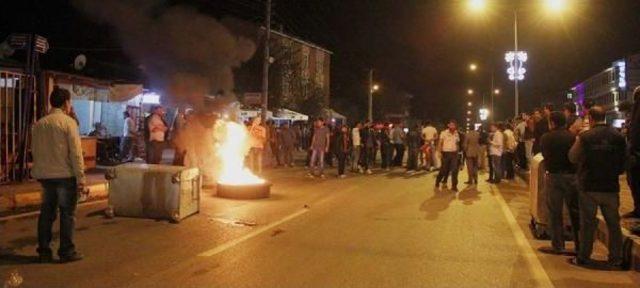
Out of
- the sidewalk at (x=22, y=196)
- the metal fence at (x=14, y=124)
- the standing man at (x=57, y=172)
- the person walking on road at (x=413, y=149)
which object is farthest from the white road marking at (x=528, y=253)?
the person walking on road at (x=413, y=149)

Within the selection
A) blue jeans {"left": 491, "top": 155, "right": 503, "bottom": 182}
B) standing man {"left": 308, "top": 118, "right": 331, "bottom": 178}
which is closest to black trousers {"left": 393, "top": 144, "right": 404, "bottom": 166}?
standing man {"left": 308, "top": 118, "right": 331, "bottom": 178}

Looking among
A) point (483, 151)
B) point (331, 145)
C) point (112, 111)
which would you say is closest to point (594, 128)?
point (331, 145)

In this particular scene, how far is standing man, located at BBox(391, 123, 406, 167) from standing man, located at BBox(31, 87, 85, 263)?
1903 centimetres

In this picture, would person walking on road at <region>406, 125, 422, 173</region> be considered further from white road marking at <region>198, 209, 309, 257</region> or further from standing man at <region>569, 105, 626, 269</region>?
standing man at <region>569, 105, 626, 269</region>

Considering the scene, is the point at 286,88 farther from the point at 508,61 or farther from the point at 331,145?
the point at 331,145

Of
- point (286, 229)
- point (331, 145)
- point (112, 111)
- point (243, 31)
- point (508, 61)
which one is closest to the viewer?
point (286, 229)

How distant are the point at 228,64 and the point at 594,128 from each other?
15273 millimetres

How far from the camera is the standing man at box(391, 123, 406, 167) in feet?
83.8

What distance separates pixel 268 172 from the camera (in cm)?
2144

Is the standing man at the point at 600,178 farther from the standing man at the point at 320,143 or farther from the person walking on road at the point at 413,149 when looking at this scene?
the person walking on road at the point at 413,149

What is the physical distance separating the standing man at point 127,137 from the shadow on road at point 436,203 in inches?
386

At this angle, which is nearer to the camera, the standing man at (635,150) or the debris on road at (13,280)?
the debris on road at (13,280)

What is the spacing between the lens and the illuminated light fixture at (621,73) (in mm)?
77812

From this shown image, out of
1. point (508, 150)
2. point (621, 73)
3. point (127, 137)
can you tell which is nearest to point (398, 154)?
point (508, 150)
